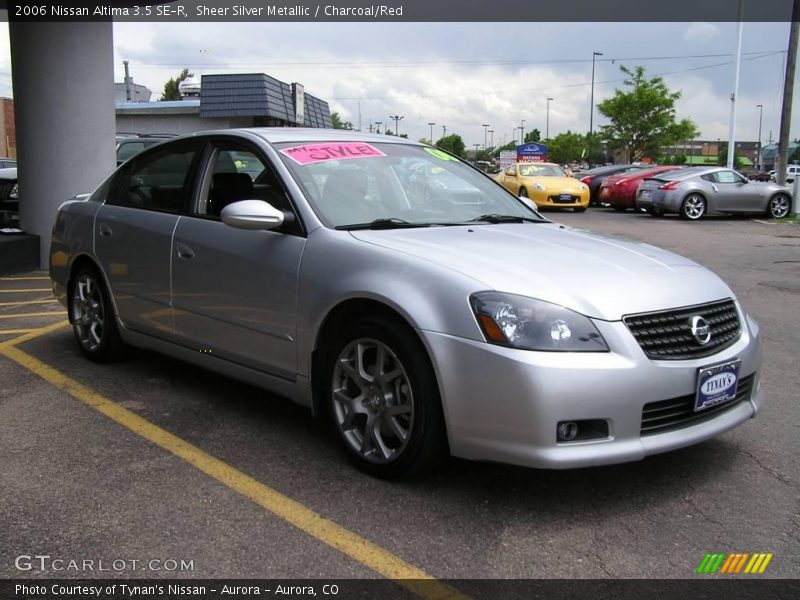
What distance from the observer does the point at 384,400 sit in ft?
10.9

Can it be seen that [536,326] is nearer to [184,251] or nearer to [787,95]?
[184,251]

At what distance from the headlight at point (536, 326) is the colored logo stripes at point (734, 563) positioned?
84cm

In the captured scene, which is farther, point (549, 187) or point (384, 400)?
point (549, 187)

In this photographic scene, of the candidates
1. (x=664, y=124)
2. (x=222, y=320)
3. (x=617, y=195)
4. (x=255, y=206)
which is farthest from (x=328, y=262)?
(x=664, y=124)

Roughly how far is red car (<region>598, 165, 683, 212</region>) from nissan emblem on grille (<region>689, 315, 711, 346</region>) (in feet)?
60.2

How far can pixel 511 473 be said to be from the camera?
3498mm

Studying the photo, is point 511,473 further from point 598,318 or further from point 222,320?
point 222,320

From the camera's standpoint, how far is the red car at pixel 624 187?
21.2 metres

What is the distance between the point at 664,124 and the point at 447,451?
4818 centimetres

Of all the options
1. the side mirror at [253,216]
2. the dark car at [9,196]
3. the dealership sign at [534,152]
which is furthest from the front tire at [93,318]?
the dealership sign at [534,152]

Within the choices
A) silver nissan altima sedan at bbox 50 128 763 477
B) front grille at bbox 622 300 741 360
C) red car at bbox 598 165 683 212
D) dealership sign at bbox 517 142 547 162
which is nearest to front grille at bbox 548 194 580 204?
red car at bbox 598 165 683 212

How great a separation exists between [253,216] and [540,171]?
18861mm

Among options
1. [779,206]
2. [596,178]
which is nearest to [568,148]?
[596,178]

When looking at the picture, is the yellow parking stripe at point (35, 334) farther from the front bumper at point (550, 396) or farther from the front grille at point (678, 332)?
the front grille at point (678, 332)
